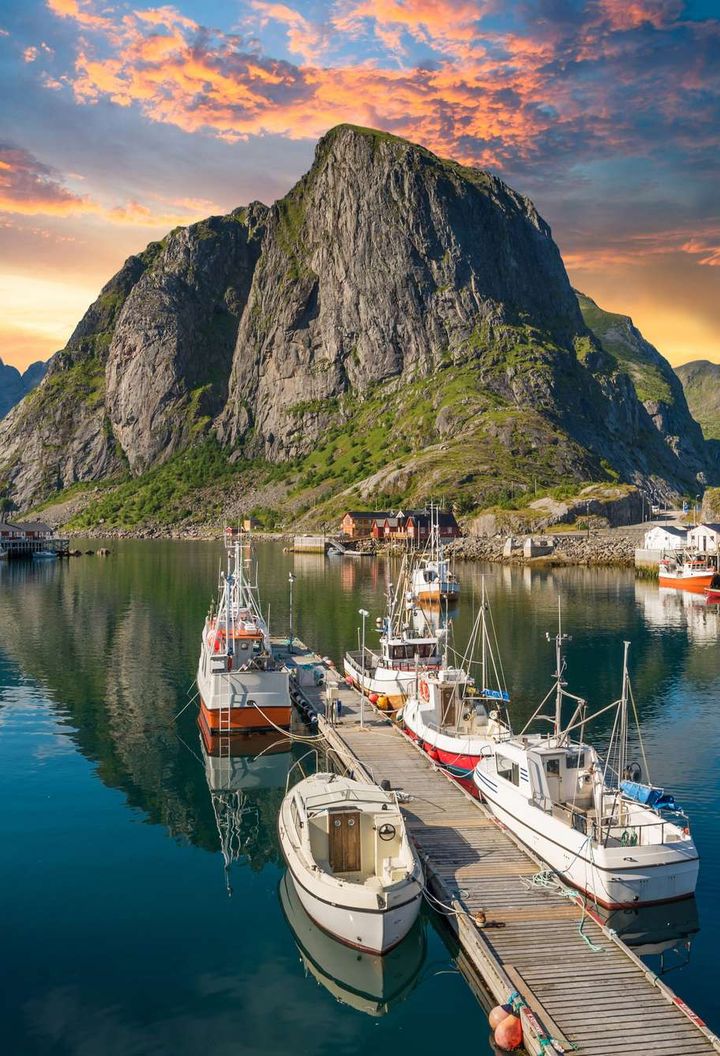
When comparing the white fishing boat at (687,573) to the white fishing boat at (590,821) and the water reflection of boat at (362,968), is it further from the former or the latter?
the water reflection of boat at (362,968)

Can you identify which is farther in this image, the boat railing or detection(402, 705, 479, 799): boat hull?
the boat railing

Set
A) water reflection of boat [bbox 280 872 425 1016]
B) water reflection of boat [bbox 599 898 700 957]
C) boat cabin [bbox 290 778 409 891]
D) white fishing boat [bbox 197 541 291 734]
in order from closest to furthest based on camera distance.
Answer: water reflection of boat [bbox 280 872 425 1016] → water reflection of boat [bbox 599 898 700 957] → boat cabin [bbox 290 778 409 891] → white fishing boat [bbox 197 541 291 734]

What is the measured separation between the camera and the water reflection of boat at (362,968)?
26.3 meters

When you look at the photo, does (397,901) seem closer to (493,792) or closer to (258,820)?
(493,792)

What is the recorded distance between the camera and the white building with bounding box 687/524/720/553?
16300 centimetres

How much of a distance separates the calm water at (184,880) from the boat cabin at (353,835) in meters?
2.51

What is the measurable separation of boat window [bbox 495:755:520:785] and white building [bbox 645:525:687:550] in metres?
145

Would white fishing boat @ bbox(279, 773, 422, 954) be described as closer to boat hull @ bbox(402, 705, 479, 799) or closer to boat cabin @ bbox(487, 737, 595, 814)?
boat cabin @ bbox(487, 737, 595, 814)

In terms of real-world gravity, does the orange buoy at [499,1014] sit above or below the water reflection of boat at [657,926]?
above

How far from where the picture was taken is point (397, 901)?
2712cm

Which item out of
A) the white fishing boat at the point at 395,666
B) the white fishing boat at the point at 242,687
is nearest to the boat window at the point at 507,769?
the white fishing boat at the point at 395,666

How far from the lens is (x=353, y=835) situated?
103 feet

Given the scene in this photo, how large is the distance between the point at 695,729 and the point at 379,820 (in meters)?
32.6

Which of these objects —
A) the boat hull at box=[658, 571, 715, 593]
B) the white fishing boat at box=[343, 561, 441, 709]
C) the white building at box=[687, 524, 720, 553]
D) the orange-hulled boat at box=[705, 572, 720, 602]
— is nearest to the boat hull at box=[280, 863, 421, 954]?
the white fishing boat at box=[343, 561, 441, 709]
